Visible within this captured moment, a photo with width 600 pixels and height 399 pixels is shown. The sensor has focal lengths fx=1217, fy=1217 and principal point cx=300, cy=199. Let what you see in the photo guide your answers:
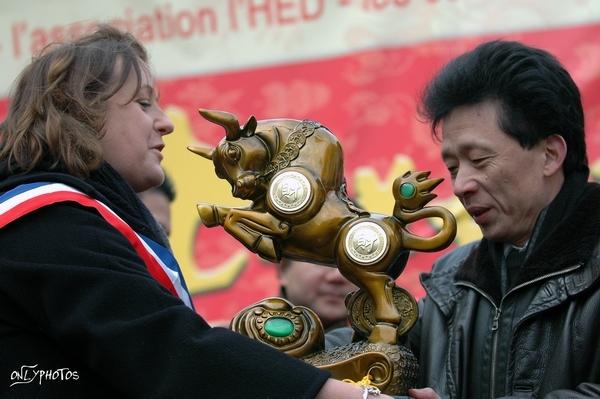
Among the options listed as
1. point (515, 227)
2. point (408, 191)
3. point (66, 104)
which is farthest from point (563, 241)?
point (66, 104)

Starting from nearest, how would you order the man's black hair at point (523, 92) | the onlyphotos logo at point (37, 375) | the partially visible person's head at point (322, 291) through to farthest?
the onlyphotos logo at point (37, 375)
the man's black hair at point (523, 92)
the partially visible person's head at point (322, 291)

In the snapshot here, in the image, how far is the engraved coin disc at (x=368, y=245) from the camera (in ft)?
7.92

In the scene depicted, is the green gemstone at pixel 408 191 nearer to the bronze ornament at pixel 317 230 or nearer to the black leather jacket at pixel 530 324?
the bronze ornament at pixel 317 230

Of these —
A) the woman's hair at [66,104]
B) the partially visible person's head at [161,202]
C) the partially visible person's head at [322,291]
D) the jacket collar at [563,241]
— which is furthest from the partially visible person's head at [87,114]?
the partially visible person's head at [161,202]

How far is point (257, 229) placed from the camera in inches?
96.6

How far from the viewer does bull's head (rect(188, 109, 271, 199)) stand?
8.07ft

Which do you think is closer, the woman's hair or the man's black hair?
the woman's hair

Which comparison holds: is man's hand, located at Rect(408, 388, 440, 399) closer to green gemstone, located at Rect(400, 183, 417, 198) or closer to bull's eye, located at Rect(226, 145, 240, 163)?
green gemstone, located at Rect(400, 183, 417, 198)

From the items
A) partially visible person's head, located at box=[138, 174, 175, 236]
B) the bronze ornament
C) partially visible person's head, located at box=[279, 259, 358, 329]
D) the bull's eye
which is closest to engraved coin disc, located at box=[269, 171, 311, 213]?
the bronze ornament

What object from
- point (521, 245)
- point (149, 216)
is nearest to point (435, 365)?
point (521, 245)

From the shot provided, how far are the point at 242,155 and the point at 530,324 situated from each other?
710mm

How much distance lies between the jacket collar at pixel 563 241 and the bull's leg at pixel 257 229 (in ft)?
1.76

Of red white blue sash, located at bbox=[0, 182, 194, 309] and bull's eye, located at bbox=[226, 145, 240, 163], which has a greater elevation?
bull's eye, located at bbox=[226, 145, 240, 163]

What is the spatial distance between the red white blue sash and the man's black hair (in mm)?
746
